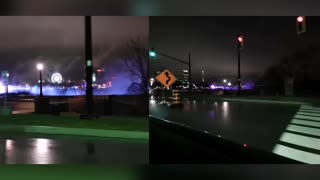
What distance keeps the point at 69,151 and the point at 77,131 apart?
141 inches

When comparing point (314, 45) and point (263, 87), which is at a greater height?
point (314, 45)

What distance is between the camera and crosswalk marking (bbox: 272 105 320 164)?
887 cm

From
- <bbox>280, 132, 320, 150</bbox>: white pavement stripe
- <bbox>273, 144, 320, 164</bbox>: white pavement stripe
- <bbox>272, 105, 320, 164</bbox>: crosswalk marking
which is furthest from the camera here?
<bbox>280, 132, 320, 150</bbox>: white pavement stripe

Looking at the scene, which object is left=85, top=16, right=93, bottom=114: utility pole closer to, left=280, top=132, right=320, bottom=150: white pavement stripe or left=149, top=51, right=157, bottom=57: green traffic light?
left=280, top=132, right=320, bottom=150: white pavement stripe

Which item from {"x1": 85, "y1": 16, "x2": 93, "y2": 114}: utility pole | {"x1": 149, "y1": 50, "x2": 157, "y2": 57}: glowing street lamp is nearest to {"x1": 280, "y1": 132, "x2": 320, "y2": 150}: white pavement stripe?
{"x1": 149, "y1": 50, "x2": 157, "y2": 57}: glowing street lamp

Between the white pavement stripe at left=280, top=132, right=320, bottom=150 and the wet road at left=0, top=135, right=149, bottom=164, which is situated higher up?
the white pavement stripe at left=280, top=132, right=320, bottom=150

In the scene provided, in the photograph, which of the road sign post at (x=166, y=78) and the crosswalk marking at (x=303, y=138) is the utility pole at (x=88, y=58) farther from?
the road sign post at (x=166, y=78)

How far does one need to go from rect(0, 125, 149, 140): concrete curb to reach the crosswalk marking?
170 inches

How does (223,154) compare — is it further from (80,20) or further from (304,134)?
(80,20)

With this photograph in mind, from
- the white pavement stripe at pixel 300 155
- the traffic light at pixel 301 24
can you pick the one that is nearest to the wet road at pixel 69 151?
the white pavement stripe at pixel 300 155

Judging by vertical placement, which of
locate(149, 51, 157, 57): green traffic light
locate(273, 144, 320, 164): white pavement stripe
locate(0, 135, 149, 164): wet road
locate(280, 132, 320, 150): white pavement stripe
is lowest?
locate(0, 135, 149, 164): wet road
